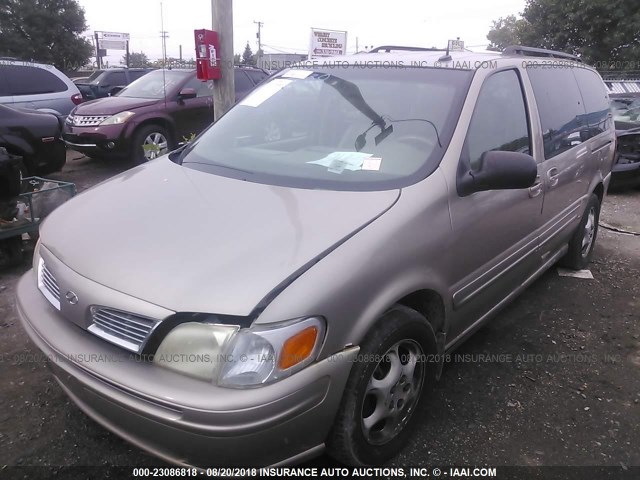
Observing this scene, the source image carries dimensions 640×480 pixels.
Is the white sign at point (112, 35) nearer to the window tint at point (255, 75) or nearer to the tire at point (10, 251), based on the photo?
the window tint at point (255, 75)

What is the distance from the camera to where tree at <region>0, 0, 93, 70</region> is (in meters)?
31.0

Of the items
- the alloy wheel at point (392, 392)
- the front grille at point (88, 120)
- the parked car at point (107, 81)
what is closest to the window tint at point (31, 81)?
the front grille at point (88, 120)

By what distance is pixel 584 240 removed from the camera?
453cm

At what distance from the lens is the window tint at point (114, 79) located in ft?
49.9

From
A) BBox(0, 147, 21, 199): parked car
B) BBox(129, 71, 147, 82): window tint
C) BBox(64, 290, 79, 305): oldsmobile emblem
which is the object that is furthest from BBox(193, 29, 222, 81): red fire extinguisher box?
BBox(129, 71, 147, 82): window tint

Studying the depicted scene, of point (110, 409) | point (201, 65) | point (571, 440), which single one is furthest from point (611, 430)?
point (201, 65)

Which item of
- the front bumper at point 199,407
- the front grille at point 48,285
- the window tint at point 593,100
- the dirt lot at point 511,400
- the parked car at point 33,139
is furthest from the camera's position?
the parked car at point 33,139

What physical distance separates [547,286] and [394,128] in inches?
95.7

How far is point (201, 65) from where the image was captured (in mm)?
5895

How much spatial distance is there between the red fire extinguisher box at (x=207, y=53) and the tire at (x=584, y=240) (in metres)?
4.14

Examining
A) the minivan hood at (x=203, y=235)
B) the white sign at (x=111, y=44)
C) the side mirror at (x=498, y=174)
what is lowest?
the minivan hood at (x=203, y=235)

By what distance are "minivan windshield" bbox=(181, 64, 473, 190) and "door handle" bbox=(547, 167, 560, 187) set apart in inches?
38.3

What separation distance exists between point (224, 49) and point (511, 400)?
482 centimetres

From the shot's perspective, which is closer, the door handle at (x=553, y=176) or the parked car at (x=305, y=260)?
the parked car at (x=305, y=260)
